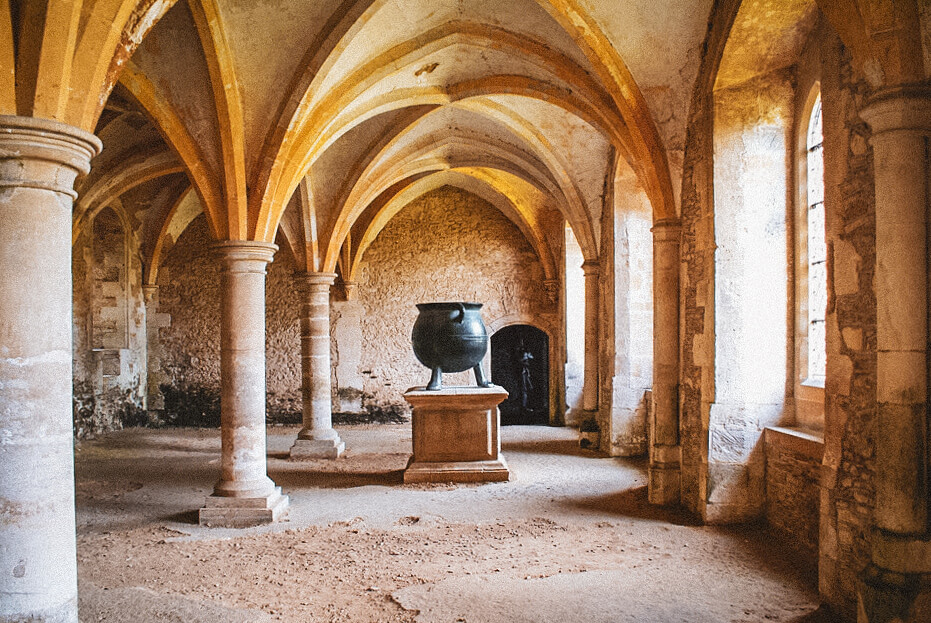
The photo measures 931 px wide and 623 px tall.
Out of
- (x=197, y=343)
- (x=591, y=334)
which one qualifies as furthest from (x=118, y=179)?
(x=591, y=334)

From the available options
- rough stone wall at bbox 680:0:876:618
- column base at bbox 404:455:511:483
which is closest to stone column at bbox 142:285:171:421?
column base at bbox 404:455:511:483

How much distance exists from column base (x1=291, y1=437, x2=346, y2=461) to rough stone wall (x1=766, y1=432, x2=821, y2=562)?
5594mm

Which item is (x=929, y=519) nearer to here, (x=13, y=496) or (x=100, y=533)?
(x=13, y=496)

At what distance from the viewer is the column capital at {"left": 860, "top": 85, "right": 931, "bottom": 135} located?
8.87 feet

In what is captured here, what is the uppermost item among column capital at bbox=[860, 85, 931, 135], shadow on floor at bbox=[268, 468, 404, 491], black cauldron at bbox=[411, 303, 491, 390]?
column capital at bbox=[860, 85, 931, 135]

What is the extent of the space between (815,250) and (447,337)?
358 cm

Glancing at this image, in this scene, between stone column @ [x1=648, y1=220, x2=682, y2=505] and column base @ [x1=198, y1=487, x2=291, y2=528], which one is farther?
stone column @ [x1=648, y1=220, x2=682, y2=505]

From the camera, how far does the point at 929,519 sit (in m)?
2.75

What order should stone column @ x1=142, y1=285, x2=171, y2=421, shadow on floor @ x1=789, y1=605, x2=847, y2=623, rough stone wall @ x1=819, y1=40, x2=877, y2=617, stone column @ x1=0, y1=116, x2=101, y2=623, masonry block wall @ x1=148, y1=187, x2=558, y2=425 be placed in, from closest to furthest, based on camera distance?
1. stone column @ x1=0, y1=116, x2=101, y2=623
2. rough stone wall @ x1=819, y1=40, x2=877, y2=617
3. shadow on floor @ x1=789, y1=605, x2=847, y2=623
4. stone column @ x1=142, y1=285, x2=171, y2=421
5. masonry block wall @ x1=148, y1=187, x2=558, y2=425

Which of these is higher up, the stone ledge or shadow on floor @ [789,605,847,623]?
the stone ledge

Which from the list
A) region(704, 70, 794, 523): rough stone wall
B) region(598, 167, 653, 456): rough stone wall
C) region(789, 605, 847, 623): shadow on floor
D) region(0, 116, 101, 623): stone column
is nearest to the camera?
region(0, 116, 101, 623): stone column

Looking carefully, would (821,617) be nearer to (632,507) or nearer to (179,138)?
(632,507)

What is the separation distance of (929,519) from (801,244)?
8.56ft

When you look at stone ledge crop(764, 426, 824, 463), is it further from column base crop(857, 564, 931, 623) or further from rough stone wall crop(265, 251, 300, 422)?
rough stone wall crop(265, 251, 300, 422)
